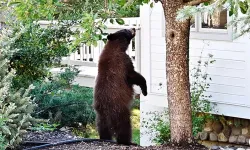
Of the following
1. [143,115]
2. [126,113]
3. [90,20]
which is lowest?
[143,115]

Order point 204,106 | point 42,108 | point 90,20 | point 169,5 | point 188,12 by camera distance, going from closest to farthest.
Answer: point 188,12, point 90,20, point 169,5, point 42,108, point 204,106

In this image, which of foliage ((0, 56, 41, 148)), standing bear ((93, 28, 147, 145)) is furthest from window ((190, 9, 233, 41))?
foliage ((0, 56, 41, 148))

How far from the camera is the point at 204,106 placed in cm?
1080

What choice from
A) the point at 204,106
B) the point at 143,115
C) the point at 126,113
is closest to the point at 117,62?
the point at 126,113

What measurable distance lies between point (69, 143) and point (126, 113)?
780 millimetres

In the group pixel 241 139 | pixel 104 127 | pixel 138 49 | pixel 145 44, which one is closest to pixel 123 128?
pixel 104 127

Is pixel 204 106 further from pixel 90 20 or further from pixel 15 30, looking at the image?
pixel 90 20

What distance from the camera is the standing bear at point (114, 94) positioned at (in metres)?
7.80

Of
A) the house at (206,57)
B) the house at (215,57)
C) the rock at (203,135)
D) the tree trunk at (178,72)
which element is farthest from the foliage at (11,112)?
the rock at (203,135)

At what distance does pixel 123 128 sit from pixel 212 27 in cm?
372

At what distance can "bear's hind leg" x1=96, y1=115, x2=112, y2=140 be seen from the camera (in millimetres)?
7918

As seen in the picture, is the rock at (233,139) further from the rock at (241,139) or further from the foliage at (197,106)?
the foliage at (197,106)

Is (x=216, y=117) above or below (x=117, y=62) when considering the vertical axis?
below

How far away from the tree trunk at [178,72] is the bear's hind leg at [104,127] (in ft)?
2.96
